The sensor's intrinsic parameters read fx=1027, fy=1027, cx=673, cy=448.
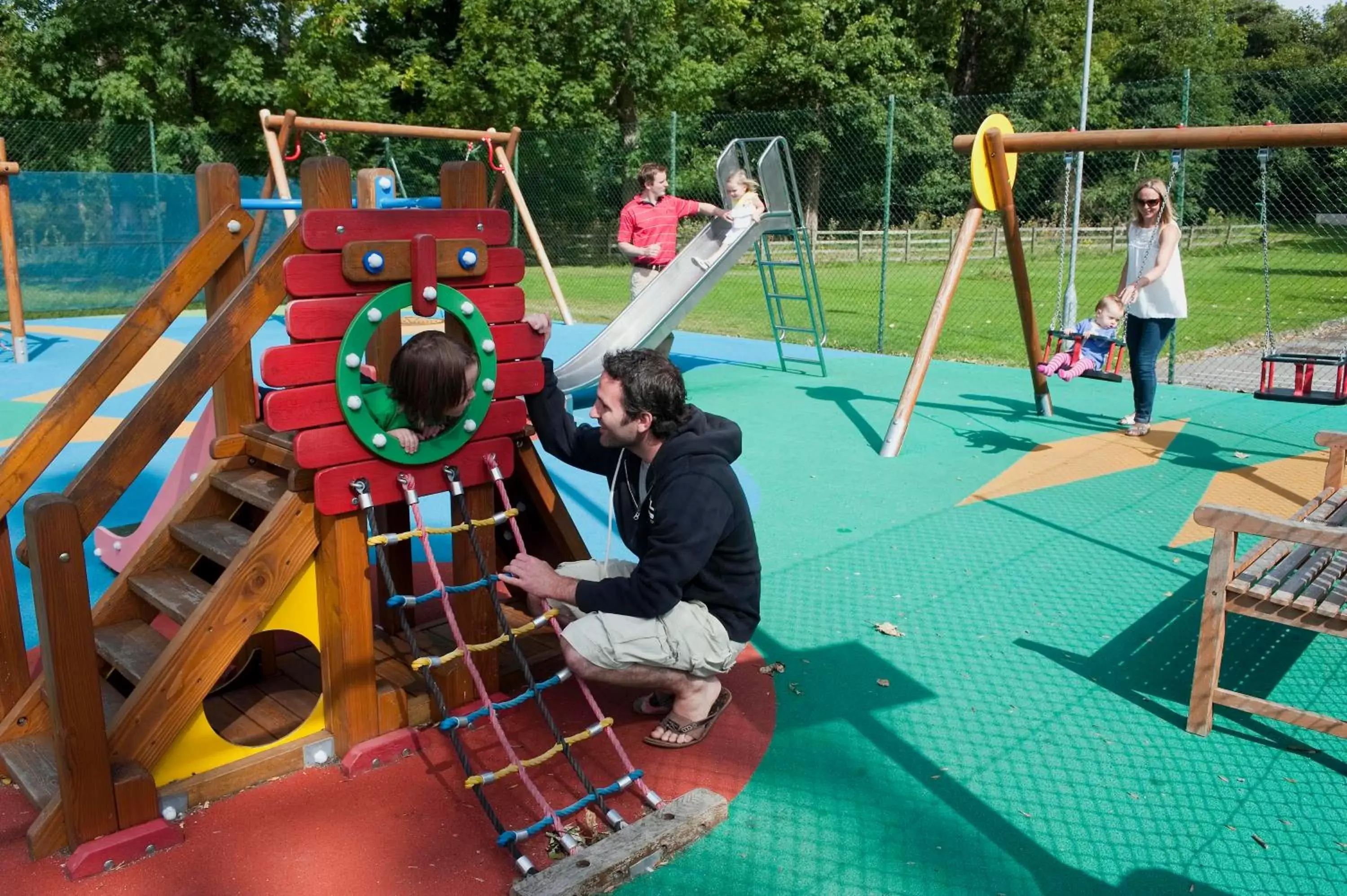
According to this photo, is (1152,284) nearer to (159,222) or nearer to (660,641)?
→ (660,641)

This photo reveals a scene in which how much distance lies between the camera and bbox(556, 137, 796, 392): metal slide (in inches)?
332

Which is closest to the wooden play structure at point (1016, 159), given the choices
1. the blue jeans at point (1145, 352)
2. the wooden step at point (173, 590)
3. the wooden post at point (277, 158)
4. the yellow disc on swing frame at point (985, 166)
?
the yellow disc on swing frame at point (985, 166)

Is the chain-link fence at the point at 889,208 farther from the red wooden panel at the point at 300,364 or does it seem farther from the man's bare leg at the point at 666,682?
the red wooden panel at the point at 300,364

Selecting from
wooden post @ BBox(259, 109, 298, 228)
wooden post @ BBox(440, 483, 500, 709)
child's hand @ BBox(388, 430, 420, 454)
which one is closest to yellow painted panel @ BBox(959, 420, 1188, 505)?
wooden post @ BBox(440, 483, 500, 709)

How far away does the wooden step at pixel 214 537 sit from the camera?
3.17 metres

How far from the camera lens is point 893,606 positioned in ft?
14.7

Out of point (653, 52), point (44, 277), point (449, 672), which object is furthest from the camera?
point (653, 52)

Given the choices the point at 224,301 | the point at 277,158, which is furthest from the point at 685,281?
the point at 224,301

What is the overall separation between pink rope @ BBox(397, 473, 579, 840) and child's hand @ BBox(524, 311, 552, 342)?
0.67 metres

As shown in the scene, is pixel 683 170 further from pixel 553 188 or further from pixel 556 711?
pixel 556 711

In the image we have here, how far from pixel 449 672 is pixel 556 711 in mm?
396

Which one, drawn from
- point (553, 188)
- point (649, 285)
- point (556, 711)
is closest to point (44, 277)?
point (553, 188)

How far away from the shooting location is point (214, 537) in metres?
3.33

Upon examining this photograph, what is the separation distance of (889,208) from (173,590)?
1194 cm
